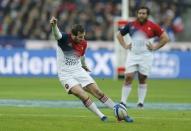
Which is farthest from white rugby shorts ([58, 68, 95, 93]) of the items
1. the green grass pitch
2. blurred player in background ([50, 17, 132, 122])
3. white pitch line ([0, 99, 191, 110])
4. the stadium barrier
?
the stadium barrier

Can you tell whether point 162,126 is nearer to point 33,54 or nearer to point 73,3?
point 33,54

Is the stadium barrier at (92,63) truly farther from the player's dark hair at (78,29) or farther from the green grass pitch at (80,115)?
the player's dark hair at (78,29)

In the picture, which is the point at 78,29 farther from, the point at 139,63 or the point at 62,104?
the point at 62,104

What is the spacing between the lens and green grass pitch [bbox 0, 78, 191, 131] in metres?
14.5

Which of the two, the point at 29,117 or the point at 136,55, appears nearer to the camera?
the point at 29,117

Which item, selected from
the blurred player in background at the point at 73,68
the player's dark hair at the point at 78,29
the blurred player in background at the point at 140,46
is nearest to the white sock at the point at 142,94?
the blurred player in background at the point at 140,46

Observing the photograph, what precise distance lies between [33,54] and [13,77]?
1335mm

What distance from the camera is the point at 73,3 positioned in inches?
1502

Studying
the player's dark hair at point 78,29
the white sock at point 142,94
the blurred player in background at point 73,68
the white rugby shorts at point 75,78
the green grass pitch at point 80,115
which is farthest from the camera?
the white sock at point 142,94

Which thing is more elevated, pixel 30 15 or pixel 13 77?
pixel 30 15

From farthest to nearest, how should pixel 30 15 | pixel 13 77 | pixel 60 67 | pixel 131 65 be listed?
pixel 30 15 < pixel 13 77 < pixel 131 65 < pixel 60 67

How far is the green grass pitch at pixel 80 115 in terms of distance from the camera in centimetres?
1448

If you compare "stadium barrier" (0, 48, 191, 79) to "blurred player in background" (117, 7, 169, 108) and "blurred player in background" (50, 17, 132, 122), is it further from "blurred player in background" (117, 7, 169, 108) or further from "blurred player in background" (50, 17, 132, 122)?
"blurred player in background" (50, 17, 132, 122)

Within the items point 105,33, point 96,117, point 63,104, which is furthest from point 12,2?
point 96,117
